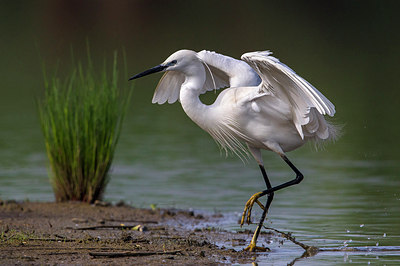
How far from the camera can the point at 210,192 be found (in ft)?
33.6

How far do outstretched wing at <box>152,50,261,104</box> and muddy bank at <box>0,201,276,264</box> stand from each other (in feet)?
4.62

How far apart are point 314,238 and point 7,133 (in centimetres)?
946

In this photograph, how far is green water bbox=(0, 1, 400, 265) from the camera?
8812 millimetres

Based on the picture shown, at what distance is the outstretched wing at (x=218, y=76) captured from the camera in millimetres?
7332

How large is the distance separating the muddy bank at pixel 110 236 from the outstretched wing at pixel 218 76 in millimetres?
1408

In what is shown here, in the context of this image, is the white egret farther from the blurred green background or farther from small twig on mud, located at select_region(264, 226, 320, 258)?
the blurred green background

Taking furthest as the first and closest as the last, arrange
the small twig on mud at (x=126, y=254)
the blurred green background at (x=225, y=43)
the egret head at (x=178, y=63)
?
1. the blurred green background at (x=225, y=43)
2. the egret head at (x=178, y=63)
3. the small twig on mud at (x=126, y=254)

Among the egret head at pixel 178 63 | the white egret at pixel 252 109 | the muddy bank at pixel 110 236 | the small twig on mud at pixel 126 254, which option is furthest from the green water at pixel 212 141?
the egret head at pixel 178 63

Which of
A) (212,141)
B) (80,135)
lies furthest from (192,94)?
(212,141)

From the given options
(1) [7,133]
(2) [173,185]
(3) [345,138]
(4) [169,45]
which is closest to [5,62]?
(4) [169,45]

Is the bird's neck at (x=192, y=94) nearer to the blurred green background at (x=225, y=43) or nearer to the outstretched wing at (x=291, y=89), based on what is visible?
the outstretched wing at (x=291, y=89)

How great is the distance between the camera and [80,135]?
873cm

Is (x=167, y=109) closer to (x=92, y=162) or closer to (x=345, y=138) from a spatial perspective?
(x=345, y=138)

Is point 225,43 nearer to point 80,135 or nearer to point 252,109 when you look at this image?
point 80,135
